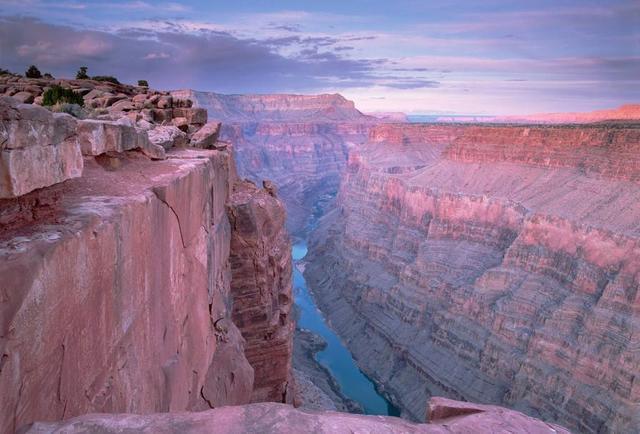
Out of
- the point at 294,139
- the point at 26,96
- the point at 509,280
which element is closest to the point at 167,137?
the point at 26,96

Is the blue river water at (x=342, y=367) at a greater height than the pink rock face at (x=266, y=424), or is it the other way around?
the pink rock face at (x=266, y=424)

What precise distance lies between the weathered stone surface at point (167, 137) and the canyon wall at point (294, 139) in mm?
56941

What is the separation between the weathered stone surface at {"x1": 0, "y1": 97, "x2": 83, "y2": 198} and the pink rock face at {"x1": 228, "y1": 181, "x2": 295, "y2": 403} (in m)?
7.30

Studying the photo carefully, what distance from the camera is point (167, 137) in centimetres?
895

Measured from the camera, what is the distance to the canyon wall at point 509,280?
2227cm

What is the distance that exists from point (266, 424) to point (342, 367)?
2999 cm

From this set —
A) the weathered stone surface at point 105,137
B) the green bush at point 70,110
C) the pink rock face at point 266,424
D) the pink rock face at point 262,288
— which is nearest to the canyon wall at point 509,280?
the pink rock face at point 262,288

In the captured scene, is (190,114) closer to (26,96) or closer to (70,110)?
(26,96)

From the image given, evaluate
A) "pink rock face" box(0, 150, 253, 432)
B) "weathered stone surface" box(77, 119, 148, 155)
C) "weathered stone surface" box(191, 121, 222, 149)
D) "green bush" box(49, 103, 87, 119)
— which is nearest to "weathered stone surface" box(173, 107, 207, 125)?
"weathered stone surface" box(191, 121, 222, 149)

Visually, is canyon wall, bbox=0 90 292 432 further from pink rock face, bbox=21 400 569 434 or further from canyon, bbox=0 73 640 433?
pink rock face, bbox=21 400 569 434

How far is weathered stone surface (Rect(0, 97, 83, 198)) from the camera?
2.85 meters

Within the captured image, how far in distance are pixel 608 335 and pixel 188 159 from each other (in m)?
22.3

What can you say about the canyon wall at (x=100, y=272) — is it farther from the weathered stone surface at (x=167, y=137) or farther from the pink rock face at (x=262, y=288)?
the pink rock face at (x=262, y=288)

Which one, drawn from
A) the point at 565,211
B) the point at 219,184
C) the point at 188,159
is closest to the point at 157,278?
the point at 188,159
